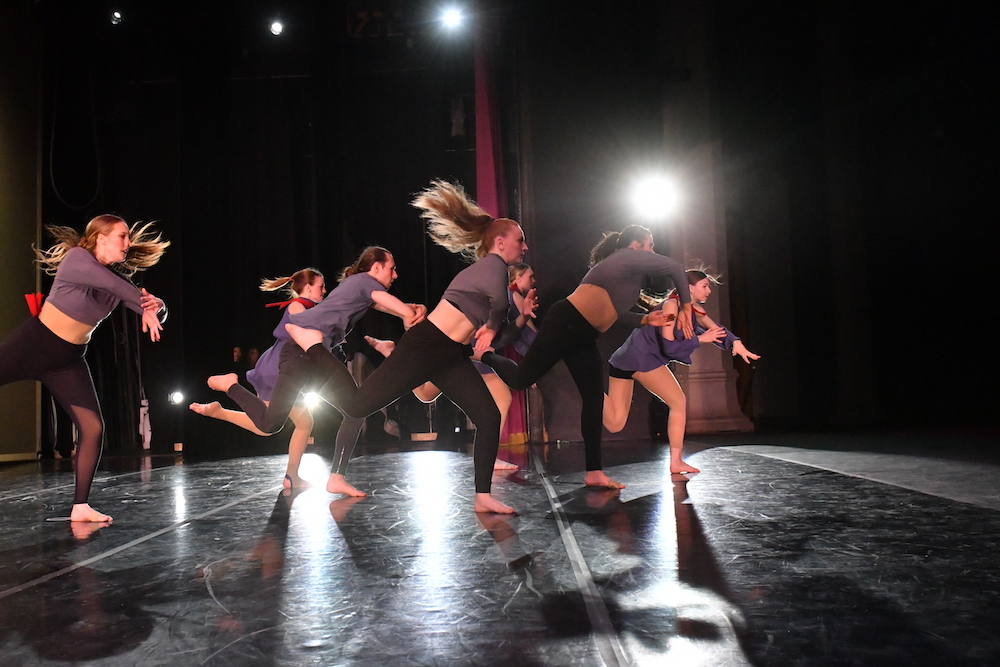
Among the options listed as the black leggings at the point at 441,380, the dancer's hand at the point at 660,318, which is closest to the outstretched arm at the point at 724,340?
the dancer's hand at the point at 660,318

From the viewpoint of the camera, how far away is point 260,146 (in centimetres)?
752

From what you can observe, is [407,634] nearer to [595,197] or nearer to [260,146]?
[595,197]

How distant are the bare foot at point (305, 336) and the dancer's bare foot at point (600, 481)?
5.12ft

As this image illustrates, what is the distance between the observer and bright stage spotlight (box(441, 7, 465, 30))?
288 inches

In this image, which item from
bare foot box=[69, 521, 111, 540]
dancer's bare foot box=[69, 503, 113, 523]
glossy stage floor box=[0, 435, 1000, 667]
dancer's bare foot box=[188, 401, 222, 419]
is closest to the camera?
glossy stage floor box=[0, 435, 1000, 667]

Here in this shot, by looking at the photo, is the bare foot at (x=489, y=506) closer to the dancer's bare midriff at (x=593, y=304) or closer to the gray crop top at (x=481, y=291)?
the gray crop top at (x=481, y=291)

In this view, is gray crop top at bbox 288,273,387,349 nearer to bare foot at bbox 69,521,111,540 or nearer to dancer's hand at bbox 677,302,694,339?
bare foot at bbox 69,521,111,540

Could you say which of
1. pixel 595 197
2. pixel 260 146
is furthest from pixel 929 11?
pixel 260 146

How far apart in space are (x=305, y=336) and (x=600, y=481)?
66.5 inches

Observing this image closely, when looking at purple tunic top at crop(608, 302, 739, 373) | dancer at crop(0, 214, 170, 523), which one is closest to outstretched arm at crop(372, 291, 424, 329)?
dancer at crop(0, 214, 170, 523)

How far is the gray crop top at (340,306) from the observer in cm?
362

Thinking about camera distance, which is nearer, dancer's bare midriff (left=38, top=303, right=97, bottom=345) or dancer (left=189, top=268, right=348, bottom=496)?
dancer's bare midriff (left=38, top=303, right=97, bottom=345)

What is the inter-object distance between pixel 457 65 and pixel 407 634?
22.9 feet

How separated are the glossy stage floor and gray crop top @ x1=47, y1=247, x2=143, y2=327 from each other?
923mm
